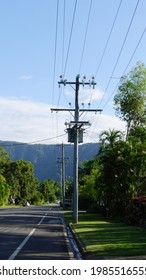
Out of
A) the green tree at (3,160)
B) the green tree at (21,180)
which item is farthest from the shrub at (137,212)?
the green tree at (21,180)

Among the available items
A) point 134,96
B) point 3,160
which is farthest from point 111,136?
point 3,160

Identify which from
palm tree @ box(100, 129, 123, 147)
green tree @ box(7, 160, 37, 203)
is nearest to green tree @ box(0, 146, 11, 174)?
green tree @ box(7, 160, 37, 203)

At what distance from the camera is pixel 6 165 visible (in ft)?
417

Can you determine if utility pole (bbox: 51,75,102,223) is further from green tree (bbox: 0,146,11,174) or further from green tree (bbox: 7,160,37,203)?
green tree (bbox: 7,160,37,203)

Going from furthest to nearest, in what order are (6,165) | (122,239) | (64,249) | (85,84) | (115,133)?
(6,165), (115,133), (85,84), (122,239), (64,249)

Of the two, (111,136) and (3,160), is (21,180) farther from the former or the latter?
(111,136)

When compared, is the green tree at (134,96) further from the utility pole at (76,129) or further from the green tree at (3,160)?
the green tree at (3,160)

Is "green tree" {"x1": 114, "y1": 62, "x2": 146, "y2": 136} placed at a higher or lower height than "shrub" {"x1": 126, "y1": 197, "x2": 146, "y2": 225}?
higher

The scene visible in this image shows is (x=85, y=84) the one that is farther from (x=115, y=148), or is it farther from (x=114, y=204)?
(x=114, y=204)

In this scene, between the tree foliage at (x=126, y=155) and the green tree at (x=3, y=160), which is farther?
the green tree at (x=3, y=160)

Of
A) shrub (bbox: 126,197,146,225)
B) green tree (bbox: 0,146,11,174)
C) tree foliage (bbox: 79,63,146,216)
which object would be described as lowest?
shrub (bbox: 126,197,146,225)
